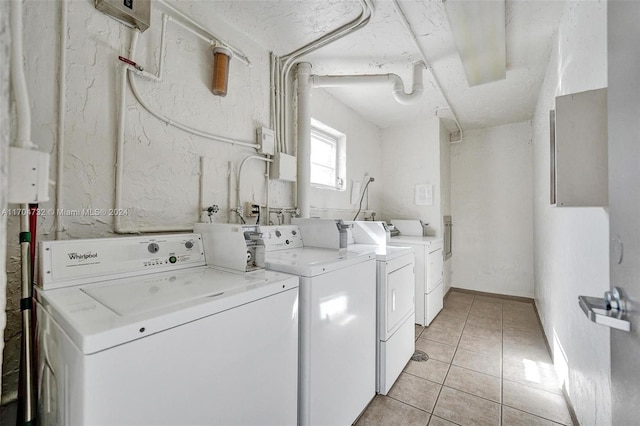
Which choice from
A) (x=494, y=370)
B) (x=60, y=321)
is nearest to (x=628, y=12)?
(x=60, y=321)

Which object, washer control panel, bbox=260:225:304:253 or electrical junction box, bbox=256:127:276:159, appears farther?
electrical junction box, bbox=256:127:276:159

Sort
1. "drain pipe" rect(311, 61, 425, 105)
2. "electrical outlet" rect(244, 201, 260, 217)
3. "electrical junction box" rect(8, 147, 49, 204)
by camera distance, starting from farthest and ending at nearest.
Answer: "drain pipe" rect(311, 61, 425, 105), "electrical outlet" rect(244, 201, 260, 217), "electrical junction box" rect(8, 147, 49, 204)

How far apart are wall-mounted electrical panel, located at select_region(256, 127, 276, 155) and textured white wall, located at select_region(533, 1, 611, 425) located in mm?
1819

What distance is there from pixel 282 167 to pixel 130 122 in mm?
1015

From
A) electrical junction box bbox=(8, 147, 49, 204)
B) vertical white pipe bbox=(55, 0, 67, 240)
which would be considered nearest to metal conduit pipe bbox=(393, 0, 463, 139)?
vertical white pipe bbox=(55, 0, 67, 240)

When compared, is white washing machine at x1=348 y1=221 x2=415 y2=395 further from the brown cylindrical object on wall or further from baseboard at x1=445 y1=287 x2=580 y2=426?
the brown cylindrical object on wall

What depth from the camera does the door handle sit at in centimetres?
58

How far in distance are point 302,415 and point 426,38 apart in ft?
8.24

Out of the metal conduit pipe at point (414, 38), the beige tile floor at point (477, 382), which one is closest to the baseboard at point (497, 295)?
the beige tile floor at point (477, 382)

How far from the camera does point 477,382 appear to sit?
76.4 inches

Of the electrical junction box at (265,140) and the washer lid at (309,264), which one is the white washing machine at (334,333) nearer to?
the washer lid at (309,264)

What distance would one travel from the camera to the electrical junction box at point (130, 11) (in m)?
1.27

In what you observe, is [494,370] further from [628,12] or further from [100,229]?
[100,229]

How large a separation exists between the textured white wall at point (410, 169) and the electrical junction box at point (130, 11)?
10.8 feet
